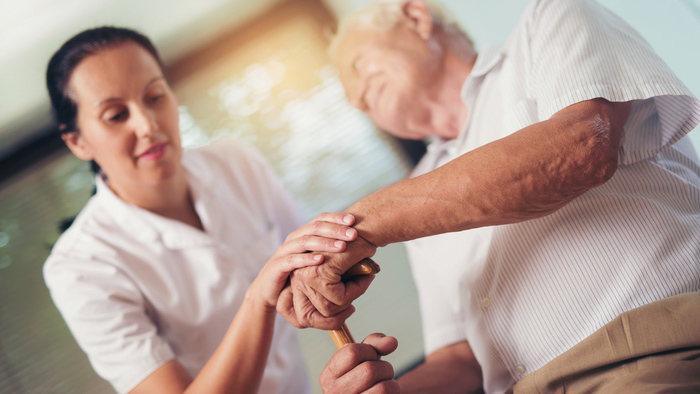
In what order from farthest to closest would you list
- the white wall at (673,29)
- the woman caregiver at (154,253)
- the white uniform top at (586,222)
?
the white wall at (673,29) < the woman caregiver at (154,253) < the white uniform top at (586,222)

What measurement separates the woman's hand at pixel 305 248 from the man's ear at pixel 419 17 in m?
0.70

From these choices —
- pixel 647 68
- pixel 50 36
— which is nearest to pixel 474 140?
pixel 647 68

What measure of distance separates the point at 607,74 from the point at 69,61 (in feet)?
3.58

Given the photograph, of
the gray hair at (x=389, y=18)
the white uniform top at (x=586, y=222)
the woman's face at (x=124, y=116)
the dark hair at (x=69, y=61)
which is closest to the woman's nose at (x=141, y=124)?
the woman's face at (x=124, y=116)

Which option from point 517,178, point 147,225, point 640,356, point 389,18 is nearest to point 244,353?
point 147,225

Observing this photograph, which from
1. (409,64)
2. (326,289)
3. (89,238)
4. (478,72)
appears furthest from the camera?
(409,64)

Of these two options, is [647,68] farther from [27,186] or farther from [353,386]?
[27,186]

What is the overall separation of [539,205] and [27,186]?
47.5 inches

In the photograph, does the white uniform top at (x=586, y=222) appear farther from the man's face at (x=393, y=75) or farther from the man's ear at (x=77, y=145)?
the man's ear at (x=77, y=145)

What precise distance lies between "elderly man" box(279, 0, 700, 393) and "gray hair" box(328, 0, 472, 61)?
0.22m

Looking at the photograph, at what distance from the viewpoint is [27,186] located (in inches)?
48.3

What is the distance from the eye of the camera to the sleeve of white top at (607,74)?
855 mm

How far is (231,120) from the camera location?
1525 mm

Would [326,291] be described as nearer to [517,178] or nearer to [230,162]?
[517,178]
